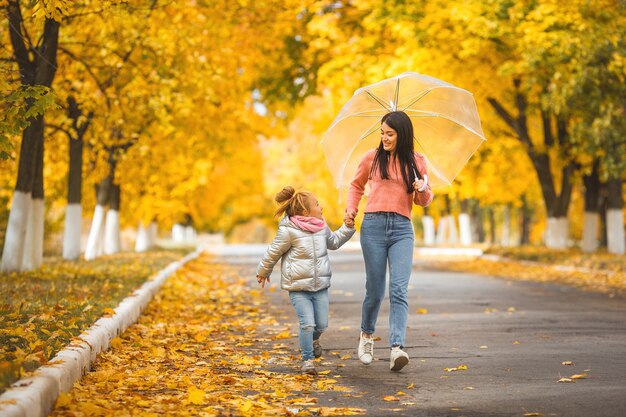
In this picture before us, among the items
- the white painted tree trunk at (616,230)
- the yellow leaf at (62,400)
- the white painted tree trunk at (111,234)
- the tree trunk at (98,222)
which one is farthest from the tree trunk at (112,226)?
the yellow leaf at (62,400)

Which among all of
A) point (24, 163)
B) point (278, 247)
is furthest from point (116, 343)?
point (24, 163)

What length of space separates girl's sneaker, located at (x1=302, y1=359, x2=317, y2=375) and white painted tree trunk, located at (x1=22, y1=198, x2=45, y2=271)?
9.44m

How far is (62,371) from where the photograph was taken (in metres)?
6.48

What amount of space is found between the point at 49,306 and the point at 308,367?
12.4ft

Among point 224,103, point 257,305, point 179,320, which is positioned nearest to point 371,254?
point 179,320

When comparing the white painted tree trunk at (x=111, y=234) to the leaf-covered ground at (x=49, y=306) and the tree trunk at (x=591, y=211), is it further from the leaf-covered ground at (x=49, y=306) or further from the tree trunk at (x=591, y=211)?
the tree trunk at (x=591, y=211)

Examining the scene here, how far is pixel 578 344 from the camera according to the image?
9.48m

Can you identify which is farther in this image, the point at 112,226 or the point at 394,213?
the point at 112,226

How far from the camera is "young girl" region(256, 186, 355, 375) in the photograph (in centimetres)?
813

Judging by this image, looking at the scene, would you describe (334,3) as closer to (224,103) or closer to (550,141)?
(224,103)

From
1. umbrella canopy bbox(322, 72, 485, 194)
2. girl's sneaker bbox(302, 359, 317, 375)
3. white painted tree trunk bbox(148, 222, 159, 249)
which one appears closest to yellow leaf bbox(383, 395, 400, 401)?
girl's sneaker bbox(302, 359, 317, 375)

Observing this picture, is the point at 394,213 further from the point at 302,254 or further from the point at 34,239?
the point at 34,239

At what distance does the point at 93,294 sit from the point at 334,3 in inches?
578

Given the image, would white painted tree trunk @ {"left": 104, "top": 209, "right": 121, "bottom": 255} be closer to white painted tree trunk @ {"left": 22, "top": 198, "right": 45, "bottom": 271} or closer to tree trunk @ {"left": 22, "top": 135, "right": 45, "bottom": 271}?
tree trunk @ {"left": 22, "top": 135, "right": 45, "bottom": 271}
